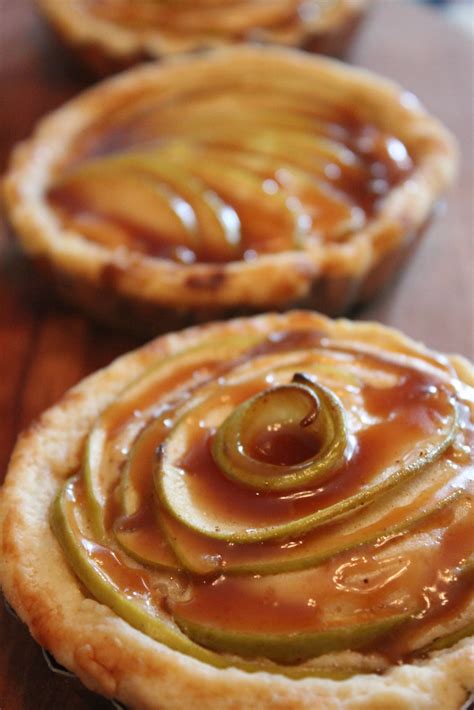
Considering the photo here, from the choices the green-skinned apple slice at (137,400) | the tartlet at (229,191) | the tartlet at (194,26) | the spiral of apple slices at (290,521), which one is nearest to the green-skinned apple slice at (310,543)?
the spiral of apple slices at (290,521)

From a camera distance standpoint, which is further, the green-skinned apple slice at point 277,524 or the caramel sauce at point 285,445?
the caramel sauce at point 285,445

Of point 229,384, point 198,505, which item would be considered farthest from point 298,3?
point 198,505

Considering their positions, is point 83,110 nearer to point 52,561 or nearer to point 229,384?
point 229,384

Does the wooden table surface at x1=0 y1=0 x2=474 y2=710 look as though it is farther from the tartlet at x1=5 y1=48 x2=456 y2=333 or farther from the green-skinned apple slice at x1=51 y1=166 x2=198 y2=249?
the green-skinned apple slice at x1=51 y1=166 x2=198 y2=249

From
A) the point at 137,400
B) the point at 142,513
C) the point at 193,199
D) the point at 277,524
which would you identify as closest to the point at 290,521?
the point at 277,524

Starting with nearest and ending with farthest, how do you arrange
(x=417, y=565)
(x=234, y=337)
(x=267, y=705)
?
(x=267, y=705) → (x=417, y=565) → (x=234, y=337)

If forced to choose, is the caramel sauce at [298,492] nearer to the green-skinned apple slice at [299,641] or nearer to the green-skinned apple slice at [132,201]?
the green-skinned apple slice at [299,641]

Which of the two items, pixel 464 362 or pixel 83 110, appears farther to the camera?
pixel 83 110

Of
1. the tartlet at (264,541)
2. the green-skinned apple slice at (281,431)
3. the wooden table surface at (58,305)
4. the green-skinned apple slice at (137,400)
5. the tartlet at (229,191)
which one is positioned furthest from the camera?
the tartlet at (229,191)
